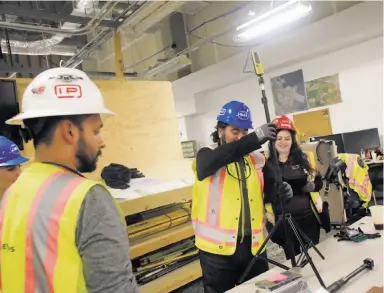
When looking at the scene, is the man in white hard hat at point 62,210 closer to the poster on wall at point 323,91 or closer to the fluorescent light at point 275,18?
the fluorescent light at point 275,18

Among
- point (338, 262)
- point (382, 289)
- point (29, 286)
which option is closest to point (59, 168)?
point (29, 286)

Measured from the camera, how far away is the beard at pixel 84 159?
0.87 m

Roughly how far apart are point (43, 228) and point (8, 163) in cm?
161

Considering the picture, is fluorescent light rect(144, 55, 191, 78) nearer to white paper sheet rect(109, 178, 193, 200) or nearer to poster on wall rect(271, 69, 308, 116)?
poster on wall rect(271, 69, 308, 116)

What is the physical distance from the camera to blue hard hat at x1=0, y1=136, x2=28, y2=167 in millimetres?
2160

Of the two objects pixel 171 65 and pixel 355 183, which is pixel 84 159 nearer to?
pixel 355 183

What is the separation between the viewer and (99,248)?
75 cm

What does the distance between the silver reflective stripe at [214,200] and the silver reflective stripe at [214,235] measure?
39mm

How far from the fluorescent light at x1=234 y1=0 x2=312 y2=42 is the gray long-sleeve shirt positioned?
3.98 meters

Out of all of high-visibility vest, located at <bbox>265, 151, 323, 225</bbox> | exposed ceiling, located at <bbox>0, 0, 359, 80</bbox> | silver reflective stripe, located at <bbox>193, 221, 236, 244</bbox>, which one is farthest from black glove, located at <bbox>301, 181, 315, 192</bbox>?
exposed ceiling, located at <bbox>0, 0, 359, 80</bbox>

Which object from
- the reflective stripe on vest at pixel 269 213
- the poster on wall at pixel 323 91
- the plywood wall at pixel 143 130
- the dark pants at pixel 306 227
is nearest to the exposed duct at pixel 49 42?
the plywood wall at pixel 143 130

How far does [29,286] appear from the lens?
2.67 feet

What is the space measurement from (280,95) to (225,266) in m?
5.16

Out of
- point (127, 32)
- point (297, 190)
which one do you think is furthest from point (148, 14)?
point (297, 190)
